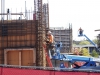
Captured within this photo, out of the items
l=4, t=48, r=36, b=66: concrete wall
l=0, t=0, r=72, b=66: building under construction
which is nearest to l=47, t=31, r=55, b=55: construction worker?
l=0, t=0, r=72, b=66: building under construction

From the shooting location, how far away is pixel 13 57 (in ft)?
55.9

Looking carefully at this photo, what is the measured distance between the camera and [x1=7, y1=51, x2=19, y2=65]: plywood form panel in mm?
16969

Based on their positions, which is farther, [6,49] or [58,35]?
[58,35]

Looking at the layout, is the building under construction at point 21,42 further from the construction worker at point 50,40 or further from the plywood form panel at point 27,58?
the construction worker at point 50,40

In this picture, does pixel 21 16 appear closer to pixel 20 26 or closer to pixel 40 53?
pixel 20 26

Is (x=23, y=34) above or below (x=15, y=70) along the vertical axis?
above

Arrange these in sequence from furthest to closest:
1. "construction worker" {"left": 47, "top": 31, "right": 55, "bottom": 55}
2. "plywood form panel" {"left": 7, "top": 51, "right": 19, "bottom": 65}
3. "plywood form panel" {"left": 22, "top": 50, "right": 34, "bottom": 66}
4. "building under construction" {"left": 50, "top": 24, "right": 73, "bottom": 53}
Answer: "building under construction" {"left": 50, "top": 24, "right": 73, "bottom": 53} < "construction worker" {"left": 47, "top": 31, "right": 55, "bottom": 55} < "plywood form panel" {"left": 7, "top": 51, "right": 19, "bottom": 65} < "plywood form panel" {"left": 22, "top": 50, "right": 34, "bottom": 66}

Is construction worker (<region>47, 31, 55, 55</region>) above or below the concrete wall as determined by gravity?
above

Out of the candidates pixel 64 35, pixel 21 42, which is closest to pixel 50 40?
pixel 21 42

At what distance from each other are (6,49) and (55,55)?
23.1 ft

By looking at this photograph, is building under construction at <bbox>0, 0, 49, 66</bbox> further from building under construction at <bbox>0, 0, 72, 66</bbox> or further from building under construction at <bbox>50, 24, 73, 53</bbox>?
building under construction at <bbox>50, 24, 73, 53</bbox>

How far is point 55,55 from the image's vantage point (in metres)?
22.9

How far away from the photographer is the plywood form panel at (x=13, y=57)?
1697 centimetres

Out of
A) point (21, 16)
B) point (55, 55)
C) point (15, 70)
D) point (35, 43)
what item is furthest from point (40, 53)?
point (15, 70)
